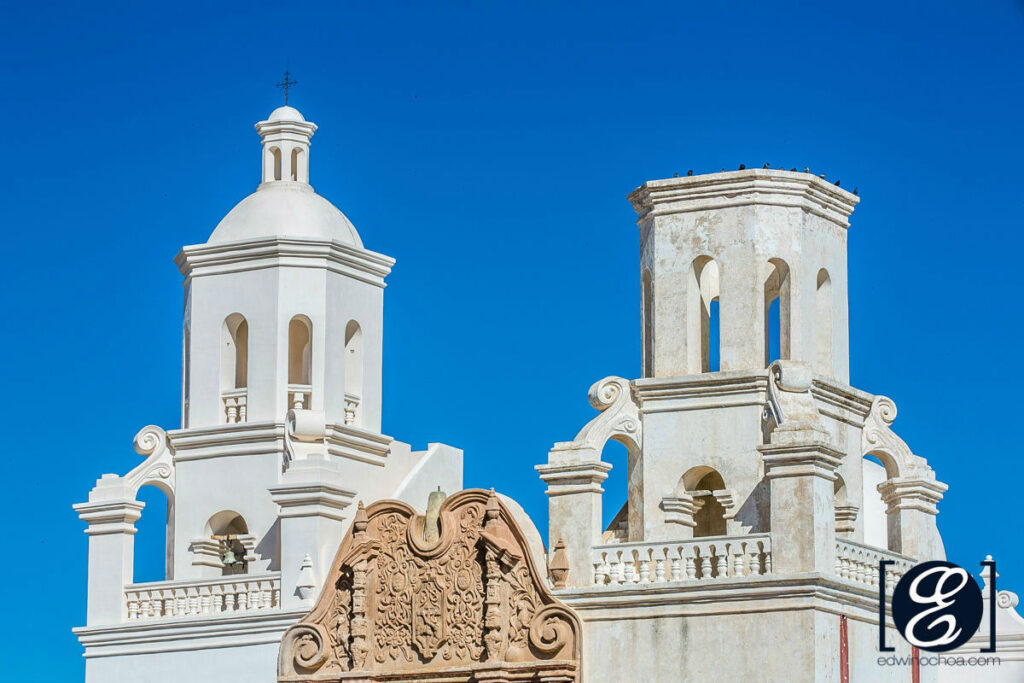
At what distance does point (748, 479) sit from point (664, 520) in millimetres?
1147

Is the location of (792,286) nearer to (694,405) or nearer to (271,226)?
(694,405)

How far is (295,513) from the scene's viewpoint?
101 ft

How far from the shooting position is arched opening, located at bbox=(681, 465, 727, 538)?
1152 inches

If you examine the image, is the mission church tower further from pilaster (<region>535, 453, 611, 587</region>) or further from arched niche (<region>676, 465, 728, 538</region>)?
arched niche (<region>676, 465, 728, 538</region>)

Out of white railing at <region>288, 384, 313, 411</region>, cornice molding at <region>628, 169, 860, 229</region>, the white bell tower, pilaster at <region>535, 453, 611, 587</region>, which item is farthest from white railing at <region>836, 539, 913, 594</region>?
white railing at <region>288, 384, 313, 411</region>

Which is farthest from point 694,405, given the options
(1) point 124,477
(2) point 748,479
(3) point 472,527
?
(1) point 124,477

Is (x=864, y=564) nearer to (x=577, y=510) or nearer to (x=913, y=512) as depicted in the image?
(x=913, y=512)

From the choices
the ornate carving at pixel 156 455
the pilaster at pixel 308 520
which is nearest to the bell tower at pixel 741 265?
the pilaster at pixel 308 520

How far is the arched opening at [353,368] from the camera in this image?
3322 cm

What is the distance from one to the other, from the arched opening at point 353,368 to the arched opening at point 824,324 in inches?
265

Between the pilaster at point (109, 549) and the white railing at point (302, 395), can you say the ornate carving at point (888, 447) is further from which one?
the pilaster at point (109, 549)

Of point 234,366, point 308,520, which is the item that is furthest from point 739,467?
point 234,366

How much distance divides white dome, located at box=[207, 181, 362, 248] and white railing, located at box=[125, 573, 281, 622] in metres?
4.73

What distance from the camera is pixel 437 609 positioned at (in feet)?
95.3
